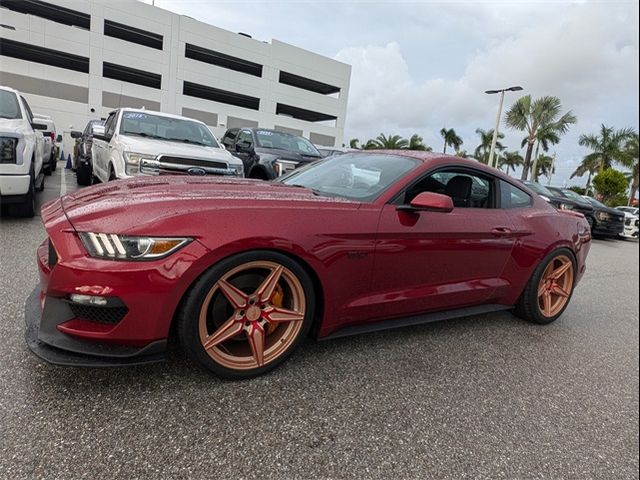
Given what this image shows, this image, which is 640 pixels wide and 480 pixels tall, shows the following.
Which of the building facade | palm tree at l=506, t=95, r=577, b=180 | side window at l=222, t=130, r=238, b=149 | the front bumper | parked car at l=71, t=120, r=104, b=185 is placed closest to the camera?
the front bumper

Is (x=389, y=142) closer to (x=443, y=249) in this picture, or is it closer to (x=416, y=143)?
(x=416, y=143)

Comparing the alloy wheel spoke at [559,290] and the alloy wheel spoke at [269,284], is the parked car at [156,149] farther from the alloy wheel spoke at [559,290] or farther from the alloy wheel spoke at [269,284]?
the alloy wheel spoke at [559,290]

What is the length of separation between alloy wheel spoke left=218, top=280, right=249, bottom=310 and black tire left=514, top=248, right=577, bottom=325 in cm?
253

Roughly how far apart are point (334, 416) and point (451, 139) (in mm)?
54203

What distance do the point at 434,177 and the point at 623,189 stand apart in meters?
25.0

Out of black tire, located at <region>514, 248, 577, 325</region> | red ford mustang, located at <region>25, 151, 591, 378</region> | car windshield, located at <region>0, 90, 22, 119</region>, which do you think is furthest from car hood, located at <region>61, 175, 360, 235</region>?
car windshield, located at <region>0, 90, 22, 119</region>

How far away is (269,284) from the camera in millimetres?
2141

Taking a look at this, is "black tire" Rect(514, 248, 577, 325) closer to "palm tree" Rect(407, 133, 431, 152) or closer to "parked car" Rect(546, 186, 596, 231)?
"parked car" Rect(546, 186, 596, 231)

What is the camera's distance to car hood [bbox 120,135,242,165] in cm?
530

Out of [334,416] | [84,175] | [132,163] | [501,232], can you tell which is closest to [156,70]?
[84,175]

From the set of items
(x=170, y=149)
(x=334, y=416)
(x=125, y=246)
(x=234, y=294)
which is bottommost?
(x=334, y=416)

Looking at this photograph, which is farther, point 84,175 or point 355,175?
point 84,175

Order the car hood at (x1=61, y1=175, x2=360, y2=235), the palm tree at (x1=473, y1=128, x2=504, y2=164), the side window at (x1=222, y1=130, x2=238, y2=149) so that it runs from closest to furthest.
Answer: the car hood at (x1=61, y1=175, x2=360, y2=235)
the side window at (x1=222, y1=130, x2=238, y2=149)
the palm tree at (x1=473, y1=128, x2=504, y2=164)

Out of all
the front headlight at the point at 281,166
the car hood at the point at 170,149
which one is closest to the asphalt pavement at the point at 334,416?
A: the car hood at the point at 170,149
